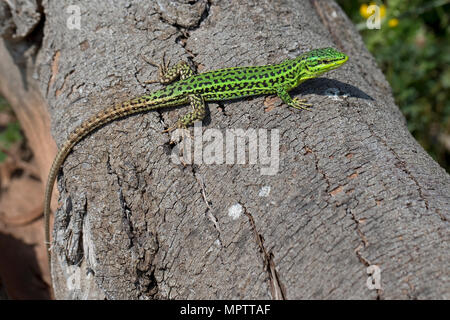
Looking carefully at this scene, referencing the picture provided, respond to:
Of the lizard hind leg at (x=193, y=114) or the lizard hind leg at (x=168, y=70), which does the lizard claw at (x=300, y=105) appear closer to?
the lizard hind leg at (x=193, y=114)

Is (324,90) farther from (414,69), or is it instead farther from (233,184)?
(414,69)

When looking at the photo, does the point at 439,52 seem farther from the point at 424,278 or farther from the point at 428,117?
the point at 424,278

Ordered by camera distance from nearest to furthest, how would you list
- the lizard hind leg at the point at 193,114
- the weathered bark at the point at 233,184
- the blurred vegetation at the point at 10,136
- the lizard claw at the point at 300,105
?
the weathered bark at the point at 233,184 → the lizard claw at the point at 300,105 → the lizard hind leg at the point at 193,114 → the blurred vegetation at the point at 10,136

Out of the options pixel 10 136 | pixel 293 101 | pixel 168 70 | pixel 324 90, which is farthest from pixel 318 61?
pixel 10 136

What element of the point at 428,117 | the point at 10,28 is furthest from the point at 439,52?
the point at 10,28

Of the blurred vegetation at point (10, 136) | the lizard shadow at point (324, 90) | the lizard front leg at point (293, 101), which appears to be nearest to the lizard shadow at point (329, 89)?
the lizard shadow at point (324, 90)

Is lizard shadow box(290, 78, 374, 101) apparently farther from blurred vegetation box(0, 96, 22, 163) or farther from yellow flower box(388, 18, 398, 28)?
blurred vegetation box(0, 96, 22, 163)
